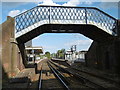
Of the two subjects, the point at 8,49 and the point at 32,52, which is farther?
the point at 32,52

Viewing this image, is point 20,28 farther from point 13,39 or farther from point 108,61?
point 108,61

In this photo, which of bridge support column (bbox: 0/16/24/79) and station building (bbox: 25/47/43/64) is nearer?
bridge support column (bbox: 0/16/24/79)

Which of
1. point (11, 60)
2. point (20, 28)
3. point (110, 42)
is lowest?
point (11, 60)

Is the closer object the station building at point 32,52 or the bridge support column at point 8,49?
the bridge support column at point 8,49

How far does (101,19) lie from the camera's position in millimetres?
17031

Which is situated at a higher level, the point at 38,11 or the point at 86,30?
the point at 38,11

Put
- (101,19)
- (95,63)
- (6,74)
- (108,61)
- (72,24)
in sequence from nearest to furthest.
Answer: (6,74), (72,24), (101,19), (108,61), (95,63)

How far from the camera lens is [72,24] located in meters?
15.9

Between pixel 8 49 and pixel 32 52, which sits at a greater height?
pixel 8 49

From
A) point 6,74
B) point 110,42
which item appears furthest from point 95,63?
point 6,74

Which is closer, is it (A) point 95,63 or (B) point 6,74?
(B) point 6,74

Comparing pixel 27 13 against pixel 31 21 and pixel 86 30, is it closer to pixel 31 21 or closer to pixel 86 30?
pixel 31 21

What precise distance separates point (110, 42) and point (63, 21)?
547 cm

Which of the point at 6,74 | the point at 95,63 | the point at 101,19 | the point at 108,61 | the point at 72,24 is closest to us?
the point at 6,74
